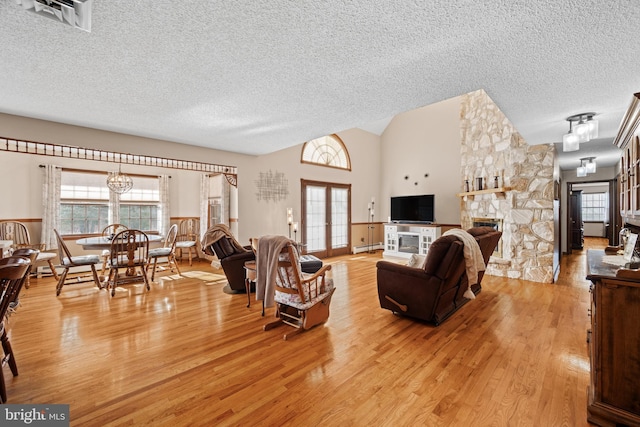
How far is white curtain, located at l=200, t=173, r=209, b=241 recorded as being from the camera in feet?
22.7

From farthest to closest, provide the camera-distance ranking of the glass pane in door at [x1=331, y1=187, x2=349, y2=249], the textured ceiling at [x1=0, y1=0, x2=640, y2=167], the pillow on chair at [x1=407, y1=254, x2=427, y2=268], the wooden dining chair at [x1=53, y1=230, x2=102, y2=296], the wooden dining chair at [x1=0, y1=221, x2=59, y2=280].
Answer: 1. the glass pane in door at [x1=331, y1=187, x2=349, y2=249]
2. the wooden dining chair at [x1=0, y1=221, x2=59, y2=280]
3. the wooden dining chair at [x1=53, y1=230, x2=102, y2=296]
4. the pillow on chair at [x1=407, y1=254, x2=427, y2=268]
5. the textured ceiling at [x1=0, y1=0, x2=640, y2=167]

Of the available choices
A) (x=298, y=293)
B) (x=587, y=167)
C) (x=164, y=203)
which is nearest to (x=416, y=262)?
(x=298, y=293)

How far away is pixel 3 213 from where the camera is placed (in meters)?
5.00

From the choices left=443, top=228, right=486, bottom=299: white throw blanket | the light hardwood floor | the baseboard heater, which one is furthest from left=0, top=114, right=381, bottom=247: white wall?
left=443, top=228, right=486, bottom=299: white throw blanket

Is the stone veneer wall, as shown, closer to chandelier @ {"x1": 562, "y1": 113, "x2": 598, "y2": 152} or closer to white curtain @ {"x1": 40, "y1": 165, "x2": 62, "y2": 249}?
chandelier @ {"x1": 562, "y1": 113, "x2": 598, "y2": 152}

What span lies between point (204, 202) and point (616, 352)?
717cm

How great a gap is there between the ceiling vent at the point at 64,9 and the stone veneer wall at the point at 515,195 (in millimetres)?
5185

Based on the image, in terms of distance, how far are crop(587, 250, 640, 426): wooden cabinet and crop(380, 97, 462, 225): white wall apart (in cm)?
527

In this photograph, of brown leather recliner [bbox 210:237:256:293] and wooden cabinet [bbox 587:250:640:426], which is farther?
brown leather recliner [bbox 210:237:256:293]

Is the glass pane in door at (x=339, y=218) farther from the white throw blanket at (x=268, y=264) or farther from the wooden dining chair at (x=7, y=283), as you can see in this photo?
the wooden dining chair at (x=7, y=283)

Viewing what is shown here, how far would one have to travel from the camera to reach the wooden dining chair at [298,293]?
267cm

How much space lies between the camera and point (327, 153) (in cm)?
746

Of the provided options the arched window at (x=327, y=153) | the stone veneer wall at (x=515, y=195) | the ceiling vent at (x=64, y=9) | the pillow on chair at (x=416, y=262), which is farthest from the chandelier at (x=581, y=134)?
the arched window at (x=327, y=153)

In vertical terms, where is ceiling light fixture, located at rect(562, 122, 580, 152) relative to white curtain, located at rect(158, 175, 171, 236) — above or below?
above
